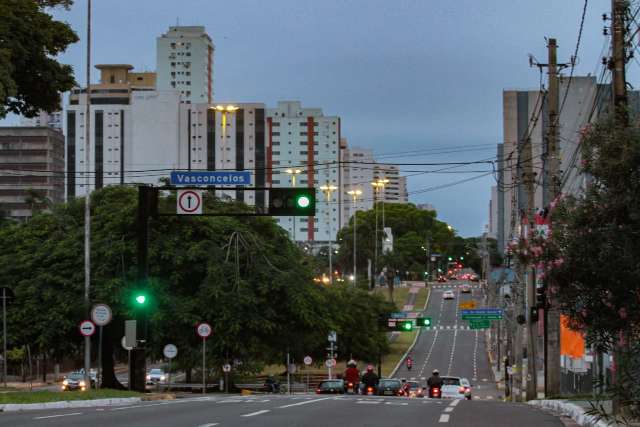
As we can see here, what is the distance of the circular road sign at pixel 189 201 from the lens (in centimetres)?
3019

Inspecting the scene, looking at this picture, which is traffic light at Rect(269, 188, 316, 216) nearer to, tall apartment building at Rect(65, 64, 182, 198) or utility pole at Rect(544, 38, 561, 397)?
utility pole at Rect(544, 38, 561, 397)

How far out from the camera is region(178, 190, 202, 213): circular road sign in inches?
1188

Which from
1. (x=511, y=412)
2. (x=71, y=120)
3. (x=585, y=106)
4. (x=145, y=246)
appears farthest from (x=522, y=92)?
(x=511, y=412)

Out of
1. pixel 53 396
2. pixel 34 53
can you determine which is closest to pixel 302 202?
pixel 53 396

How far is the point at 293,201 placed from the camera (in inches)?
1120

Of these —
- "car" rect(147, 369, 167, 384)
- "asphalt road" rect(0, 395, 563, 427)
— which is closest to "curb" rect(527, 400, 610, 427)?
"asphalt road" rect(0, 395, 563, 427)

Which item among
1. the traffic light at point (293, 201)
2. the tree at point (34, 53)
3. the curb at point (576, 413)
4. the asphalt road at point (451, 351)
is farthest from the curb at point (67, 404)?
the asphalt road at point (451, 351)

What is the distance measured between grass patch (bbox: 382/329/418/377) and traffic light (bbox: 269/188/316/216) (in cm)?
Result: 5790

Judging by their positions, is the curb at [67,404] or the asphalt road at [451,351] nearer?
the curb at [67,404]

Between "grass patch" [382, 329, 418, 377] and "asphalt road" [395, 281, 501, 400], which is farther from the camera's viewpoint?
"grass patch" [382, 329, 418, 377]

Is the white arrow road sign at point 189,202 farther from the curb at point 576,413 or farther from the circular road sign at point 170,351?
the circular road sign at point 170,351

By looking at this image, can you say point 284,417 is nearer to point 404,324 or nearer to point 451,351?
point 404,324

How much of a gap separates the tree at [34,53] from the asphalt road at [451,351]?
123 ft

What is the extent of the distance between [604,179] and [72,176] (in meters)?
141
